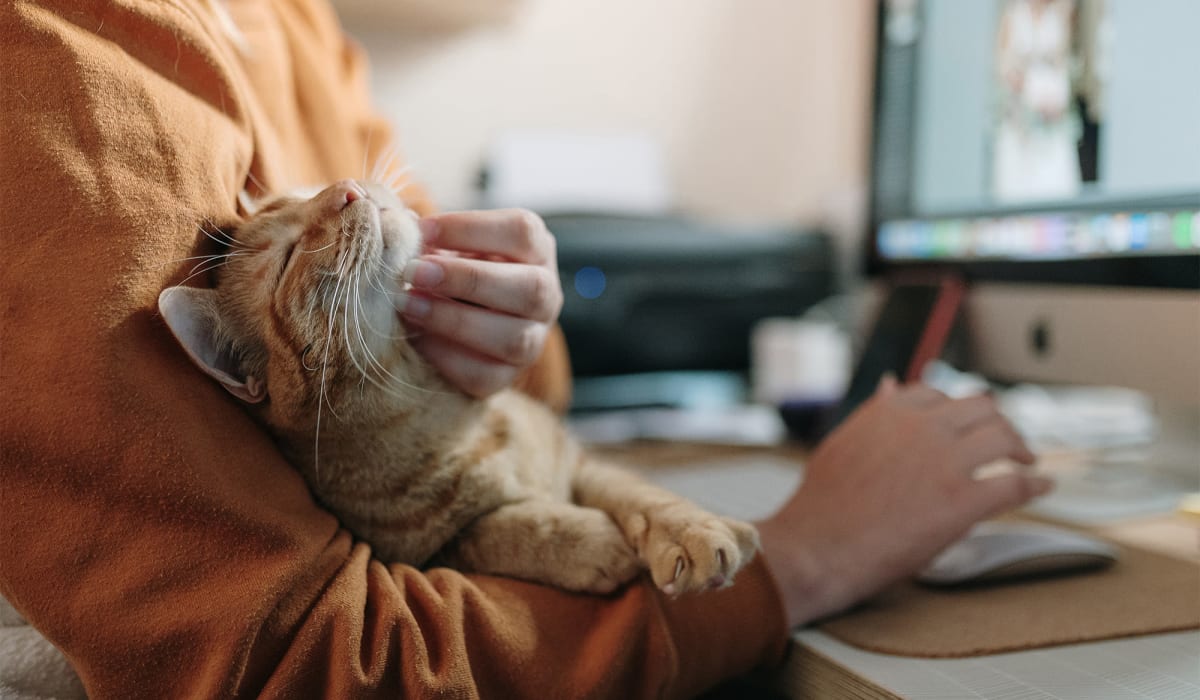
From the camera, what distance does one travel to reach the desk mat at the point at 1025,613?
49cm

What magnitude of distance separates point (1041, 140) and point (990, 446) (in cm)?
41

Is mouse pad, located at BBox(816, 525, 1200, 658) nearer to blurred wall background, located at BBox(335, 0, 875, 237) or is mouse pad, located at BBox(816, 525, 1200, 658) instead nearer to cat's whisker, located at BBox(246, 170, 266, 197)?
cat's whisker, located at BBox(246, 170, 266, 197)

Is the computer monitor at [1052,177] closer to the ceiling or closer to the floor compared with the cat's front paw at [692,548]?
closer to the ceiling

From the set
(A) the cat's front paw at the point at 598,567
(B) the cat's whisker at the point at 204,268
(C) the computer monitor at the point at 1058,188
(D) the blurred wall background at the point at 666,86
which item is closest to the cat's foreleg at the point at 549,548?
(A) the cat's front paw at the point at 598,567

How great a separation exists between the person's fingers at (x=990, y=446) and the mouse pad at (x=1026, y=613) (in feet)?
0.29

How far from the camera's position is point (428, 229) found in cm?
58

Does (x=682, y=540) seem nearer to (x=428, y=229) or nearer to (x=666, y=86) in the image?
(x=428, y=229)

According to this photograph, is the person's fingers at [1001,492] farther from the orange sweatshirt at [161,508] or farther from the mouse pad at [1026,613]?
the orange sweatshirt at [161,508]

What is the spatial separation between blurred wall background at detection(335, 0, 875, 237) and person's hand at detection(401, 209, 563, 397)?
115 centimetres

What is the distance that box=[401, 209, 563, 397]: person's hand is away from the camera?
0.54 metres

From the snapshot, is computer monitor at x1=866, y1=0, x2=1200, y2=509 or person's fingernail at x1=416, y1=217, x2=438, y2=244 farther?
computer monitor at x1=866, y1=0, x2=1200, y2=509

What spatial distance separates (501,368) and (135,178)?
24 cm

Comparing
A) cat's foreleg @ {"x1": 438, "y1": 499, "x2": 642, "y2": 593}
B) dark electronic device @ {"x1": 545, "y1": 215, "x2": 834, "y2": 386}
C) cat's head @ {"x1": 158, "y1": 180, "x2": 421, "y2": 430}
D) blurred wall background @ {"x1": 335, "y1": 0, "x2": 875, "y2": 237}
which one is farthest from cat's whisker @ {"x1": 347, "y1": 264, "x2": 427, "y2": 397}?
blurred wall background @ {"x1": 335, "y1": 0, "x2": 875, "y2": 237}

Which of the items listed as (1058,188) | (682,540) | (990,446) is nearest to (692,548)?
(682,540)
